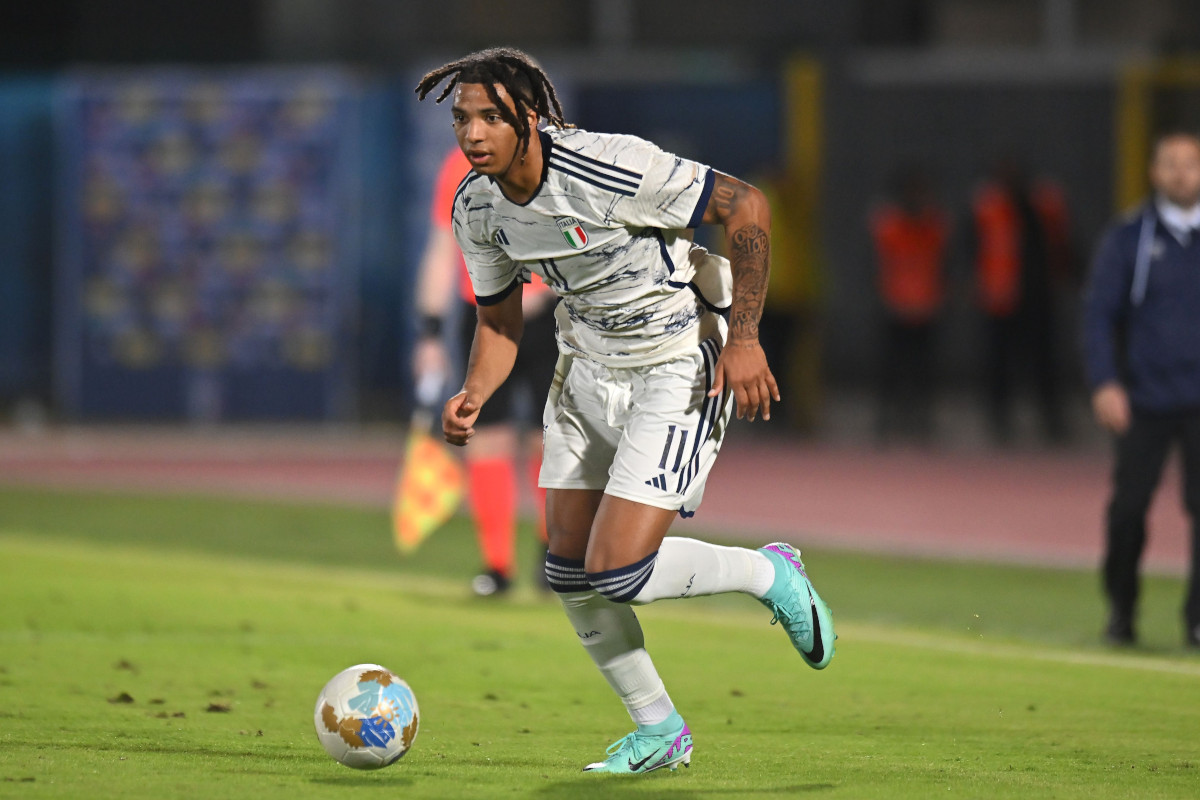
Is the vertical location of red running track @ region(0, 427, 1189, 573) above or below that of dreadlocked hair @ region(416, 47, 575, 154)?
below

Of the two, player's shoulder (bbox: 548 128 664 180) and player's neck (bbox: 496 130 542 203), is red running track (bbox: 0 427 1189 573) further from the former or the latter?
player's neck (bbox: 496 130 542 203)

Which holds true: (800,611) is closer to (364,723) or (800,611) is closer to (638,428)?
(638,428)

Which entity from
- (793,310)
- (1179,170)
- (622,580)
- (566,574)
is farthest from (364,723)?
(793,310)

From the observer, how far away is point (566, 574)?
5.60m

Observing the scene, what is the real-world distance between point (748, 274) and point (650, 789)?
1468 mm

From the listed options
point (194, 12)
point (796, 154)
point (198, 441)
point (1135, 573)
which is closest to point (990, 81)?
point (796, 154)

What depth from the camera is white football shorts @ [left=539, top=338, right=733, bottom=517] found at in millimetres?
5438

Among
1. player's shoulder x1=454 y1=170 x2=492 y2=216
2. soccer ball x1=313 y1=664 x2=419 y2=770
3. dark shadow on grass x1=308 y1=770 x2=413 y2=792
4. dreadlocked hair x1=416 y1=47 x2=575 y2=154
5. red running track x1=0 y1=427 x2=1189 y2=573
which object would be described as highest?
dreadlocked hair x1=416 y1=47 x2=575 y2=154

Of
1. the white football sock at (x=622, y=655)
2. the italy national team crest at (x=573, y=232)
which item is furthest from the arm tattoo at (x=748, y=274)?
the white football sock at (x=622, y=655)

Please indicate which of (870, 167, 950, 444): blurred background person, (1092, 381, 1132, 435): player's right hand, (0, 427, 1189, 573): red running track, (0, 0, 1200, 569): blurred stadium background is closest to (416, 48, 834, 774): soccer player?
(1092, 381, 1132, 435): player's right hand

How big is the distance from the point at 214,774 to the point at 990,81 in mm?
20746

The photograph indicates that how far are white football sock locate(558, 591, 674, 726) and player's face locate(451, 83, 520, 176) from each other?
1296 millimetres

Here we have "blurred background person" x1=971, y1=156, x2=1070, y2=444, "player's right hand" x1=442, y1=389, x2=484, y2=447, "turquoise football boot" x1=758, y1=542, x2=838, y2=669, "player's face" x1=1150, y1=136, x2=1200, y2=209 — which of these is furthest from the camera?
"blurred background person" x1=971, y1=156, x2=1070, y2=444

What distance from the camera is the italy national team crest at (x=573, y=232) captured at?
17.6 feet
